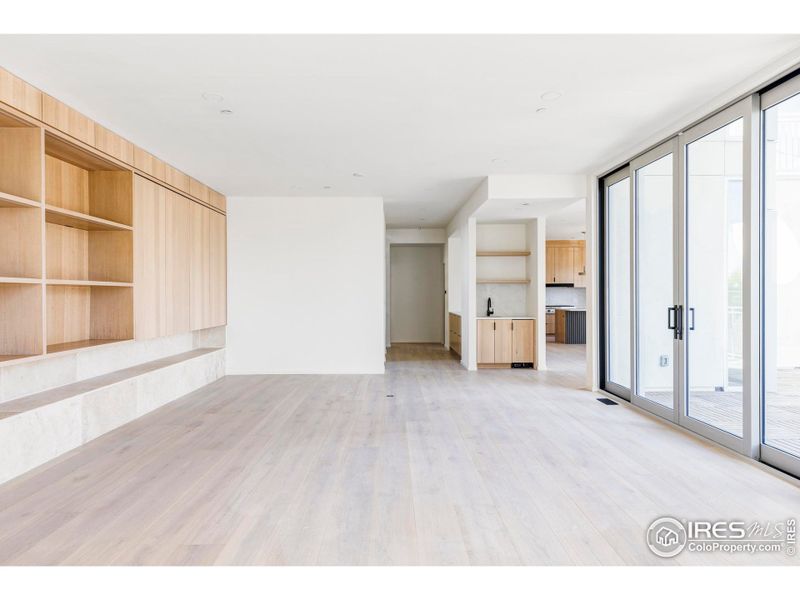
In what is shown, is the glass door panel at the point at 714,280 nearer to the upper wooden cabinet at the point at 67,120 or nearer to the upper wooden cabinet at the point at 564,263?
the upper wooden cabinet at the point at 67,120

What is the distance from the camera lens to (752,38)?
2658 mm

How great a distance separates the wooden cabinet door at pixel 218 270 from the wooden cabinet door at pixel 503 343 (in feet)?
13.6

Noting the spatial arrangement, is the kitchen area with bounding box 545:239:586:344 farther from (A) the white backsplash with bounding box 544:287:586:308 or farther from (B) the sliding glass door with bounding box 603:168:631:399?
(B) the sliding glass door with bounding box 603:168:631:399

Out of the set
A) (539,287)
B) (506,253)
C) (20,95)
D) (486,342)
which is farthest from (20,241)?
(506,253)

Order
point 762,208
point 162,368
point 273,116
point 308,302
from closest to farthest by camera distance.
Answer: point 762,208
point 273,116
point 162,368
point 308,302

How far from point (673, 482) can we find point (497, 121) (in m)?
2.92

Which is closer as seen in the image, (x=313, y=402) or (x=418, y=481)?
(x=418, y=481)

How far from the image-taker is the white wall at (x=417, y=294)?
11328 millimetres

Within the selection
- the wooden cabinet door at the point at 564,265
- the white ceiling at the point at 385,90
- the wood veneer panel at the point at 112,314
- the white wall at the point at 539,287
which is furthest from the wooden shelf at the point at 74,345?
the wooden cabinet door at the point at 564,265

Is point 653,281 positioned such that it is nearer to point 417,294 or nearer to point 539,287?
point 539,287

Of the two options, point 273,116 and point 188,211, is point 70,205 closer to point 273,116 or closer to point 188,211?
point 188,211

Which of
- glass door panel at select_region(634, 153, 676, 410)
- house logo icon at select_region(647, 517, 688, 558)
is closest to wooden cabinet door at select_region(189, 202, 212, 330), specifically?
glass door panel at select_region(634, 153, 676, 410)

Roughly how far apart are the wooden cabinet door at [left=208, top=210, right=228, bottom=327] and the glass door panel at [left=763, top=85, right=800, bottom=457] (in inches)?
233

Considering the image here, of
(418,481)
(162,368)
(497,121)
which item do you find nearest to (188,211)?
(162,368)
